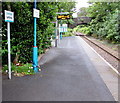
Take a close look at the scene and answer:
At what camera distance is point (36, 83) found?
3.96 m

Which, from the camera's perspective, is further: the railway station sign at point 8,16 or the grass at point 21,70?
the grass at point 21,70

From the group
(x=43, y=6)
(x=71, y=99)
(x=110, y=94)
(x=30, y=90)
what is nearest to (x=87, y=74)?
(x=110, y=94)

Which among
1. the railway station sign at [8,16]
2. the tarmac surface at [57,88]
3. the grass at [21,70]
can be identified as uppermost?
the railway station sign at [8,16]

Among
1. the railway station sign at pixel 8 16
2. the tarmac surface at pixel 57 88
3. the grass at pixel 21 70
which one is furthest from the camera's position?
the grass at pixel 21 70

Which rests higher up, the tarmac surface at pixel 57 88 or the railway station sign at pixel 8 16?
the railway station sign at pixel 8 16

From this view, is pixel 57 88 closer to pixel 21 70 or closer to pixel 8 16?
pixel 21 70

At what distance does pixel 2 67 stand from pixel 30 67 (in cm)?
111

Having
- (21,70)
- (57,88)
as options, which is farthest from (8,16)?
(57,88)

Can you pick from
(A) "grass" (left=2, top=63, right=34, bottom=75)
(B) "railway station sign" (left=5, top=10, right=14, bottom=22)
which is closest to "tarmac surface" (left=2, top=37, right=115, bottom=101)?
(A) "grass" (left=2, top=63, right=34, bottom=75)

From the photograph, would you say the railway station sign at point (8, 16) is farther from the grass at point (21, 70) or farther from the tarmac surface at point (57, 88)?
the tarmac surface at point (57, 88)

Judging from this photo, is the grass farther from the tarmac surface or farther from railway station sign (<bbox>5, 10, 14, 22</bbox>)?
railway station sign (<bbox>5, 10, 14, 22</bbox>)

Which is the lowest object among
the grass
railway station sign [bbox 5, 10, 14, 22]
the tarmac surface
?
the tarmac surface

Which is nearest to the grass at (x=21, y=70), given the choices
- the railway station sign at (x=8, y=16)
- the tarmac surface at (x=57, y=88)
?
the tarmac surface at (x=57, y=88)

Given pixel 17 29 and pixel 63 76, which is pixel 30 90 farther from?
pixel 17 29
